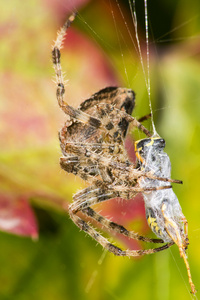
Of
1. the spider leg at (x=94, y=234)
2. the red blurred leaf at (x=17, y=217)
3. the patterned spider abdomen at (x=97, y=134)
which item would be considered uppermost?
the patterned spider abdomen at (x=97, y=134)

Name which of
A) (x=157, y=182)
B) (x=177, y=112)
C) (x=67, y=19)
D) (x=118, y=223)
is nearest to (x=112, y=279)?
(x=118, y=223)

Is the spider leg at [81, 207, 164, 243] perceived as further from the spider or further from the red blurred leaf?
the red blurred leaf

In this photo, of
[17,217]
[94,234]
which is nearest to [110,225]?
[94,234]

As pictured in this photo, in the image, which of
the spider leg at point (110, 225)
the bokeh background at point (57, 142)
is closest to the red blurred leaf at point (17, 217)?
the bokeh background at point (57, 142)

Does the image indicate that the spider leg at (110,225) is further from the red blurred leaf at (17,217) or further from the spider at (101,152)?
the red blurred leaf at (17,217)

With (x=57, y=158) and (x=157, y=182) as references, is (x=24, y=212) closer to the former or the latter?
(x=57, y=158)

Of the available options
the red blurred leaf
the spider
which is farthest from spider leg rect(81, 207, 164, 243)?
the red blurred leaf

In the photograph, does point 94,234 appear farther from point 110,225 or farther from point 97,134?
point 97,134
